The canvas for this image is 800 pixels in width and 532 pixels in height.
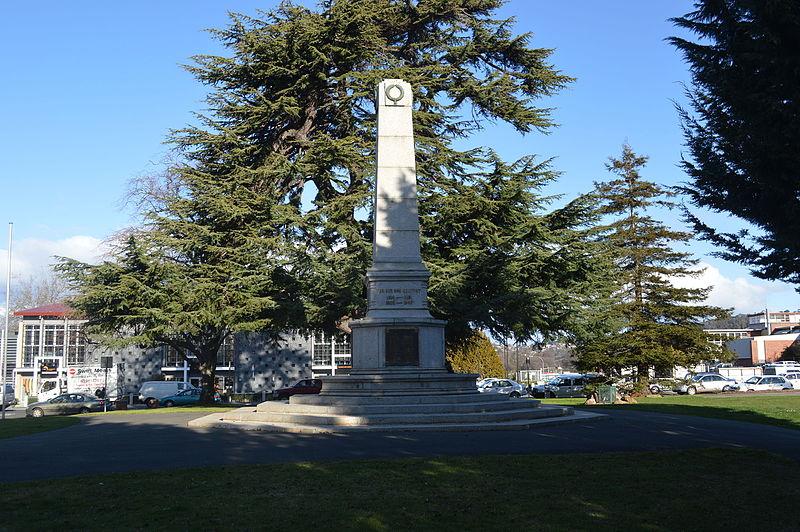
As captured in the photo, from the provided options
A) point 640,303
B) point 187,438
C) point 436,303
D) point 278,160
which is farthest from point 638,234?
point 187,438

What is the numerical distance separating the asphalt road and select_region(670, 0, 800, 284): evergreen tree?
13.6 feet

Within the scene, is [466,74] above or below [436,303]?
above

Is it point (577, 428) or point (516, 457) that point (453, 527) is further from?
point (577, 428)

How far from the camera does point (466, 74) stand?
28.3 metres

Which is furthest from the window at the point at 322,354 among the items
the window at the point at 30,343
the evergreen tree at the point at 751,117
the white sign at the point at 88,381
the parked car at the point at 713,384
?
the evergreen tree at the point at 751,117

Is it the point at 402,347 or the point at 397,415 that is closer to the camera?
the point at 397,415

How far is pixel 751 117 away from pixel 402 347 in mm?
11073

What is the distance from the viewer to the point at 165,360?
62.4 metres

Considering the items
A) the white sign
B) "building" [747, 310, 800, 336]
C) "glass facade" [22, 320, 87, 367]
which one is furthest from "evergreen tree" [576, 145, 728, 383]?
"building" [747, 310, 800, 336]

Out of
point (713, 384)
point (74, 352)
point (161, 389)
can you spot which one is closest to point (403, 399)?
point (161, 389)

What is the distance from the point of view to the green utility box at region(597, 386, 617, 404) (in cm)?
2948

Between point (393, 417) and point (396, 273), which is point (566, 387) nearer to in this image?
point (396, 273)

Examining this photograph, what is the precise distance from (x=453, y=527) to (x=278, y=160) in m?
22.0

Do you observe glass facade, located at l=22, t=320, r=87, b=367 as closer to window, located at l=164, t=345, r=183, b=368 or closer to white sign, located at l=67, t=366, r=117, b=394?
window, located at l=164, t=345, r=183, b=368
